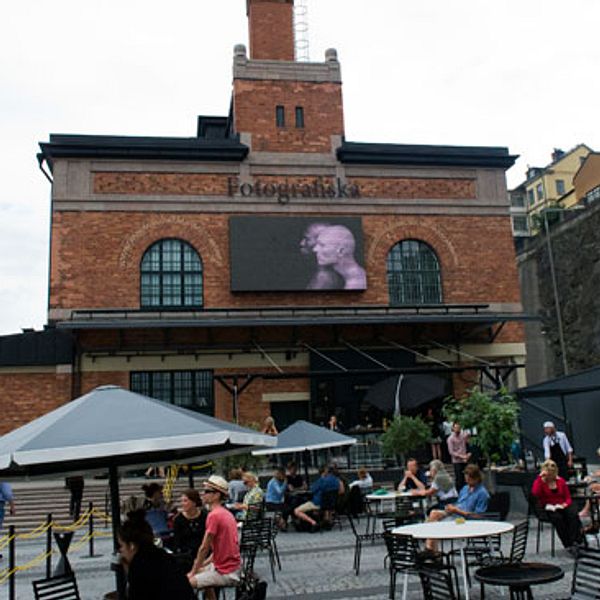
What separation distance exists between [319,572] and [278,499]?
4.39 m

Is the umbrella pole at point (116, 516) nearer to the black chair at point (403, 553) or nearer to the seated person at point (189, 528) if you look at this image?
the seated person at point (189, 528)

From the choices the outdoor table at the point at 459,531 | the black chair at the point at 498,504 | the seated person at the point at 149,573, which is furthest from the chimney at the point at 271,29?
the seated person at the point at 149,573

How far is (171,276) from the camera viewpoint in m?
25.5

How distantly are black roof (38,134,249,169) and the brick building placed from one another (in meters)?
0.06

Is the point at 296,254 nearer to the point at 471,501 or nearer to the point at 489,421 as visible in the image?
the point at 489,421

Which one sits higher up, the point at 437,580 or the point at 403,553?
the point at 403,553

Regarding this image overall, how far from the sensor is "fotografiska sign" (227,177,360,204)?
26.3m

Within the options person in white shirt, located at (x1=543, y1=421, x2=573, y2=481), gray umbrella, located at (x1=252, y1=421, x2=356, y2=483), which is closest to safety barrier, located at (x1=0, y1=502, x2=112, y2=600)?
gray umbrella, located at (x1=252, y1=421, x2=356, y2=483)

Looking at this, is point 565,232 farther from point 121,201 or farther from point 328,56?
point 121,201

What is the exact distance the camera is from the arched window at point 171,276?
2527cm

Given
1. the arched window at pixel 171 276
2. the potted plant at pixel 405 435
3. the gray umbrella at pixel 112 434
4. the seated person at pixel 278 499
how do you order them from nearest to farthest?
the gray umbrella at pixel 112 434 → the seated person at pixel 278 499 → the potted plant at pixel 405 435 → the arched window at pixel 171 276

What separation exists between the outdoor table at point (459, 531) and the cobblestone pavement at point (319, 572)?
0.84 metres

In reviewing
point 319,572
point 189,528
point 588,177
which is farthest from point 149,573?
point 588,177

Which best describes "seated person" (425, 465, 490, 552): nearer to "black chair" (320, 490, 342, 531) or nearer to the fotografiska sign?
"black chair" (320, 490, 342, 531)
